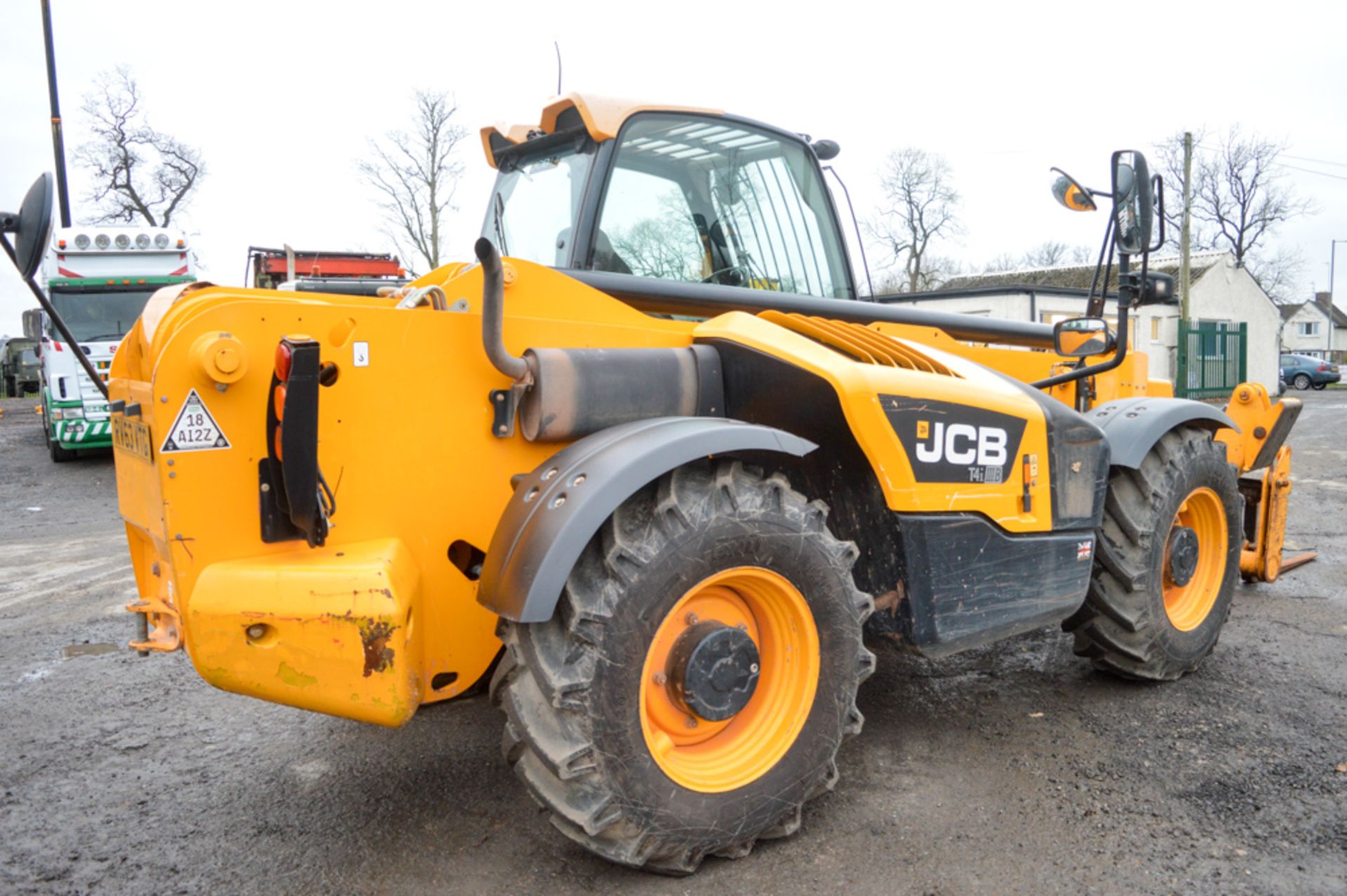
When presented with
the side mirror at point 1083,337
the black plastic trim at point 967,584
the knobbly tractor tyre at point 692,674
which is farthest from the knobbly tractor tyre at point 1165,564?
the knobbly tractor tyre at point 692,674

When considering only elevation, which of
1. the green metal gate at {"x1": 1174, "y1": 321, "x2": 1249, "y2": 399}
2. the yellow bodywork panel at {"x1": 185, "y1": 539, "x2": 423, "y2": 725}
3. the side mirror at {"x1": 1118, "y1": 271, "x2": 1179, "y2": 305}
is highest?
the side mirror at {"x1": 1118, "y1": 271, "x2": 1179, "y2": 305}

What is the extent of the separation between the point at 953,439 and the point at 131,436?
2.60 meters

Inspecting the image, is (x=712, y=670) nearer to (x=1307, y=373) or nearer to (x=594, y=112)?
(x=594, y=112)

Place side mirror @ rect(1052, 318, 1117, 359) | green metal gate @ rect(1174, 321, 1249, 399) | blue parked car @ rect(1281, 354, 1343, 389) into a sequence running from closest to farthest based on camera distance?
side mirror @ rect(1052, 318, 1117, 359)
green metal gate @ rect(1174, 321, 1249, 399)
blue parked car @ rect(1281, 354, 1343, 389)

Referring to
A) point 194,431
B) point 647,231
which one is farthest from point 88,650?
point 647,231

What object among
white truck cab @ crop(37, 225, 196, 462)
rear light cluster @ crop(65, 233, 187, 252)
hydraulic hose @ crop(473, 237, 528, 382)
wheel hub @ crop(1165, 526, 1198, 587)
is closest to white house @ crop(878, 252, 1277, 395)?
rear light cluster @ crop(65, 233, 187, 252)

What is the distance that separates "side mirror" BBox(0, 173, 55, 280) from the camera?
262cm

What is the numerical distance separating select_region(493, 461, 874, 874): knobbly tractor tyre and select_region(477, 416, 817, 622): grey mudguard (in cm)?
11

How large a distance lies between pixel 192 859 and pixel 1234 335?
37599 millimetres

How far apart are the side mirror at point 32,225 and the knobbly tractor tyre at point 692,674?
1.69 meters

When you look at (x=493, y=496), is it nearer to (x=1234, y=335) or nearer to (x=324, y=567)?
(x=324, y=567)

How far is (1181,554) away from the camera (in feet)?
14.0

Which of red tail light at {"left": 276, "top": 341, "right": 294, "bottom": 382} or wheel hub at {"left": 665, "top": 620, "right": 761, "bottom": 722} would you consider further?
wheel hub at {"left": 665, "top": 620, "right": 761, "bottom": 722}

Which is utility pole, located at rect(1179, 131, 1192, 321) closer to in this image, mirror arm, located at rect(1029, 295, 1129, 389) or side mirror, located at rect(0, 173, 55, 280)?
mirror arm, located at rect(1029, 295, 1129, 389)
